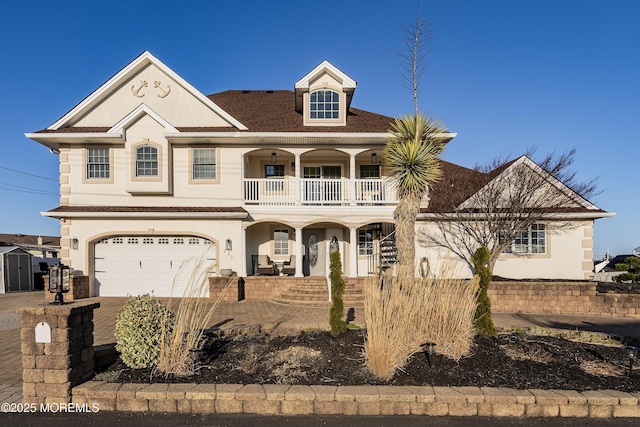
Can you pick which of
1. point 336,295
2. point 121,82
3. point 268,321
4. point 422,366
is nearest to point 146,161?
point 121,82

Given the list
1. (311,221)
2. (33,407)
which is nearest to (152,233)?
(311,221)

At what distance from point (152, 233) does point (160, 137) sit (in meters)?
3.76

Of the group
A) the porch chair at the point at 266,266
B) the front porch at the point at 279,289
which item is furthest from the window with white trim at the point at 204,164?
the front porch at the point at 279,289

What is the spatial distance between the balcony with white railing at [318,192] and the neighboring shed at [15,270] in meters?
13.0

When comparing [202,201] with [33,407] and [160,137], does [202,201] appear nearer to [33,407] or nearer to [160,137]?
[160,137]

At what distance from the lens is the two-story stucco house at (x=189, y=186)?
14469 mm

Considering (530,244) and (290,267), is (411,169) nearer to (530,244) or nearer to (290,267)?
(290,267)

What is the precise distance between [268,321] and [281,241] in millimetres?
6989

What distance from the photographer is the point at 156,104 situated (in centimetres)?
1536

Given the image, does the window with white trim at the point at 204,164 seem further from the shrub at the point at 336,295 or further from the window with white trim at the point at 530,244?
the window with white trim at the point at 530,244

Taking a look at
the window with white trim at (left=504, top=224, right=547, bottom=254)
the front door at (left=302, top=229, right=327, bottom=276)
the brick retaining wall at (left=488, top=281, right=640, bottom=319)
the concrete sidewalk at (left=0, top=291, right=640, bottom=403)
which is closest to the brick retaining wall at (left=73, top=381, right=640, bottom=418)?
the concrete sidewalk at (left=0, top=291, right=640, bottom=403)

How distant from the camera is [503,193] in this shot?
43.1ft

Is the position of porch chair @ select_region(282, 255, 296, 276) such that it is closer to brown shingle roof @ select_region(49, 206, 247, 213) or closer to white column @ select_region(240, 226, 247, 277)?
white column @ select_region(240, 226, 247, 277)

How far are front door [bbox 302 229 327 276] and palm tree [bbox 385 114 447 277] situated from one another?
7.30 meters
